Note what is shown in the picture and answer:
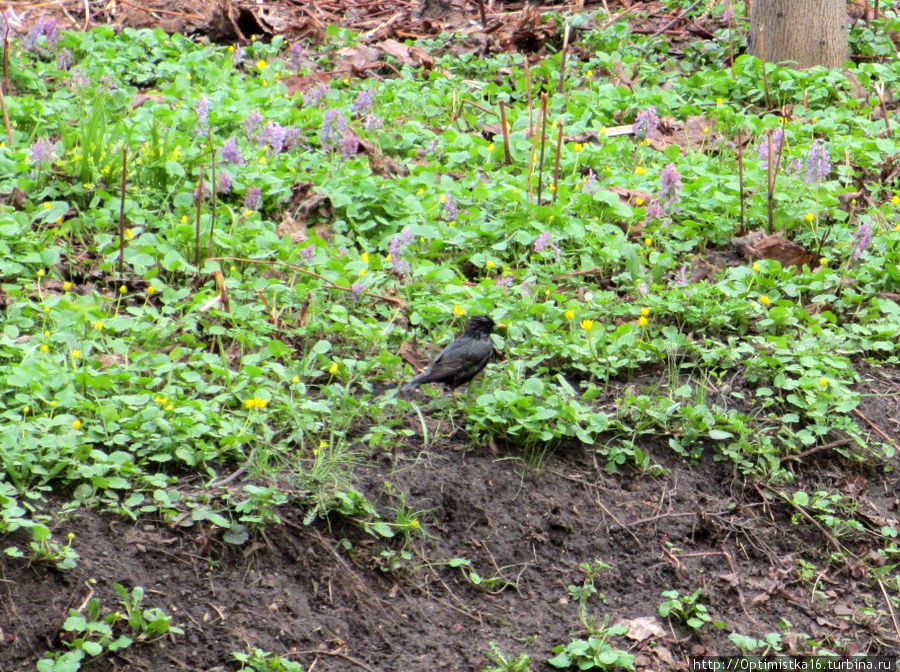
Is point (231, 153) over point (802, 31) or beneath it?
beneath

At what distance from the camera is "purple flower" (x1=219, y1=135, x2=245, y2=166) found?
590 centimetres

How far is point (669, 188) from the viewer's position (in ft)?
18.9

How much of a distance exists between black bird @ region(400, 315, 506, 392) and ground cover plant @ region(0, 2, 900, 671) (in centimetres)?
12

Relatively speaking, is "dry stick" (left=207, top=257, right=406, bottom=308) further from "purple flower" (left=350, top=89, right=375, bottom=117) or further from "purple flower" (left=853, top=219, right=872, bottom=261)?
"purple flower" (left=853, top=219, right=872, bottom=261)

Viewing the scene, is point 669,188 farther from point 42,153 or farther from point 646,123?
point 42,153

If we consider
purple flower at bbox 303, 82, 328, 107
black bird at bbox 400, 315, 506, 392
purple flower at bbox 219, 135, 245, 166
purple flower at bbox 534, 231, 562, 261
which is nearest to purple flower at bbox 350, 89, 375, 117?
purple flower at bbox 303, 82, 328, 107

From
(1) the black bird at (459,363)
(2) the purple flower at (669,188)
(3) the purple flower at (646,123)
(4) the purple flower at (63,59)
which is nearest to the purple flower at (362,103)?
(3) the purple flower at (646,123)

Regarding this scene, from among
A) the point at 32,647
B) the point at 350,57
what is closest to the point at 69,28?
the point at 350,57

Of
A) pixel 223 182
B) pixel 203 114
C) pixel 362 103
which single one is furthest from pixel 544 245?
pixel 203 114

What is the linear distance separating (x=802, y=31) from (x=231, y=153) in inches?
171

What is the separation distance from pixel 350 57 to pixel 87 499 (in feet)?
18.8

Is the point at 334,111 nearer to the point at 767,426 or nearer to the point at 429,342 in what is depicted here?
the point at 429,342

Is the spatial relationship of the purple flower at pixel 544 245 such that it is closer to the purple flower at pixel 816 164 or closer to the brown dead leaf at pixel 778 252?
the brown dead leaf at pixel 778 252

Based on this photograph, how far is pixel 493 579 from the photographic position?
3830 millimetres
